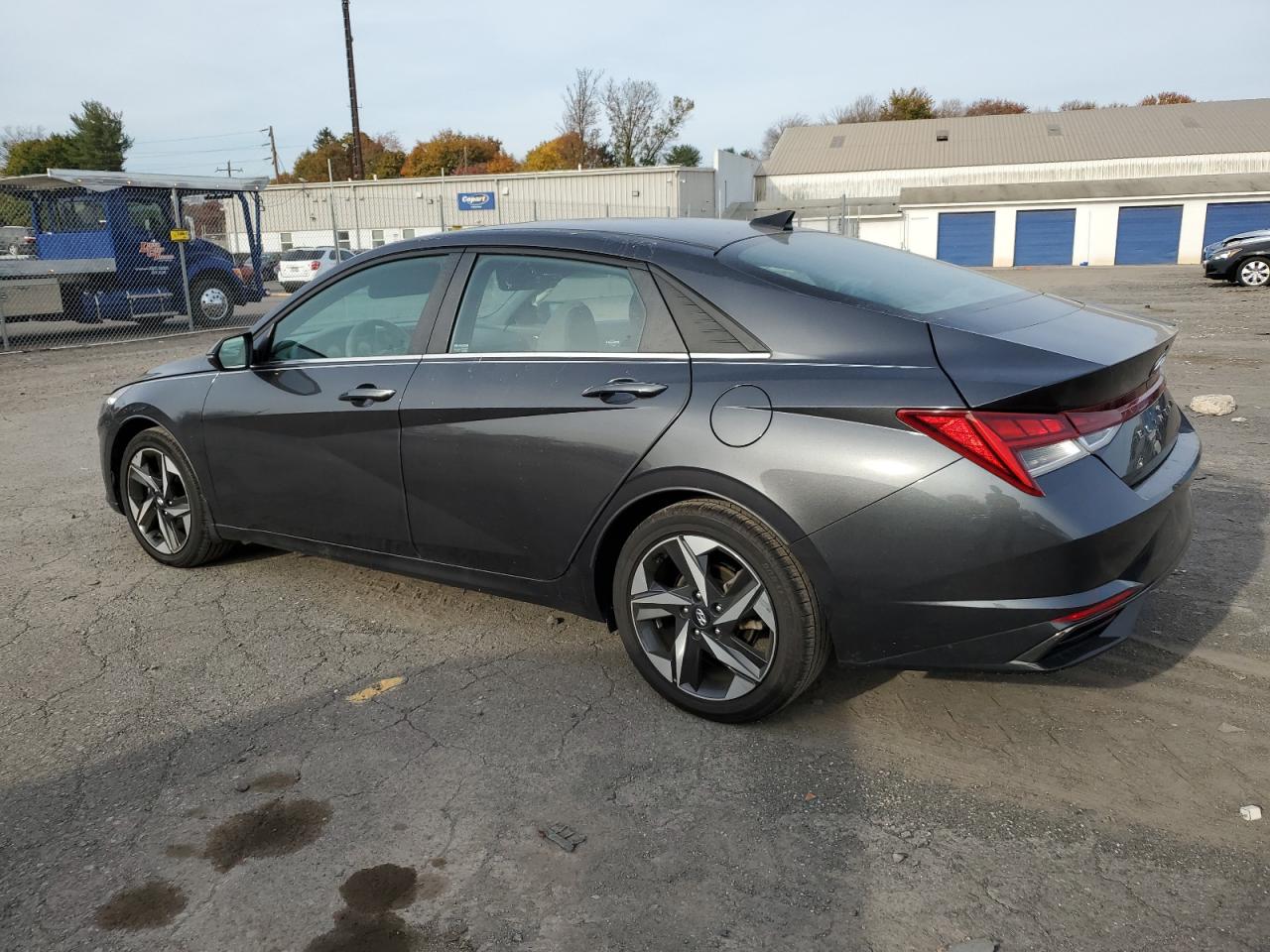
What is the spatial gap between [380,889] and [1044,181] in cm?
5517

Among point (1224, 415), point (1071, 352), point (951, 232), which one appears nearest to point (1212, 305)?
point (1224, 415)

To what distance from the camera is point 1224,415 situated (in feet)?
25.2

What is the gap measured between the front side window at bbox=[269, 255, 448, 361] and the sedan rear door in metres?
0.20

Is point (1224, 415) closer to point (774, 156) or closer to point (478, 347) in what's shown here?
point (478, 347)

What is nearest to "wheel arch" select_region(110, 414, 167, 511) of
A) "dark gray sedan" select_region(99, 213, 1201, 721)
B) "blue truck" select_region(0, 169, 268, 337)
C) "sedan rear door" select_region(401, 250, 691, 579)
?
"dark gray sedan" select_region(99, 213, 1201, 721)

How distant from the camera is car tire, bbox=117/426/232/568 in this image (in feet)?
15.6

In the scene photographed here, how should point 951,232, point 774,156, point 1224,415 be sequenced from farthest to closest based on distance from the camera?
point 774,156, point 951,232, point 1224,415

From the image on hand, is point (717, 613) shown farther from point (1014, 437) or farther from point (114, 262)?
point (114, 262)

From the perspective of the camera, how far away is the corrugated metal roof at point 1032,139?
52625 millimetres

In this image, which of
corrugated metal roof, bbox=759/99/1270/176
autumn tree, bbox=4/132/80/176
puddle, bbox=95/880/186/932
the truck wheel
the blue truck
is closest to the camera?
puddle, bbox=95/880/186/932

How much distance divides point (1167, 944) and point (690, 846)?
113cm

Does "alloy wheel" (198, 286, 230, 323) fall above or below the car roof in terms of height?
below

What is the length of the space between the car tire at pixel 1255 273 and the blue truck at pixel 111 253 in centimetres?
2061

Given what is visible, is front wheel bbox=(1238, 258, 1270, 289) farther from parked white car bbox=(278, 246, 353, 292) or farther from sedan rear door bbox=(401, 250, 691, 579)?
parked white car bbox=(278, 246, 353, 292)
